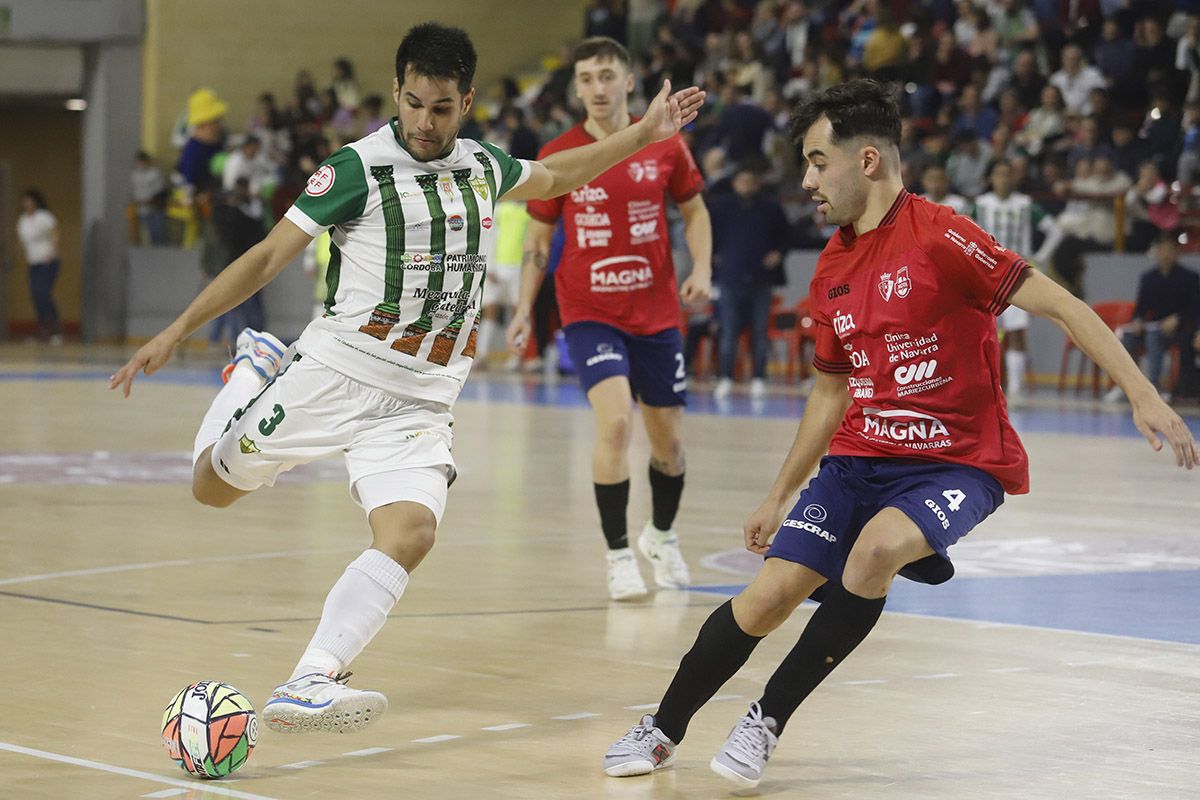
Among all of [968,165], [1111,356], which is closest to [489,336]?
[968,165]

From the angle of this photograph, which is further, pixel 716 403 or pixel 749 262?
pixel 749 262

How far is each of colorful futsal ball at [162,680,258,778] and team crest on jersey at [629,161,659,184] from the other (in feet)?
13.9

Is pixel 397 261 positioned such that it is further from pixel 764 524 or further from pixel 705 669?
pixel 705 669

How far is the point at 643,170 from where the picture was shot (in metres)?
9.02

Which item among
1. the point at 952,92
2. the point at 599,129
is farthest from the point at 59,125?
the point at 599,129

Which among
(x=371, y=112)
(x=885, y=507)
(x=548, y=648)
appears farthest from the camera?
(x=371, y=112)

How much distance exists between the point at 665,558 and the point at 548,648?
1.73 m

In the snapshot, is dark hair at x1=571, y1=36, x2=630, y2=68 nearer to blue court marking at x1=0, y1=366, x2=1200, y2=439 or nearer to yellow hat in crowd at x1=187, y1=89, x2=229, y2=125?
blue court marking at x1=0, y1=366, x2=1200, y2=439

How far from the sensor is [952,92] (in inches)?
952

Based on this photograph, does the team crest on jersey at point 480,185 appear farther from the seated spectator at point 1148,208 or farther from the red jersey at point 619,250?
the seated spectator at point 1148,208

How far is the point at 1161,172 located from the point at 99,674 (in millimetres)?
17299

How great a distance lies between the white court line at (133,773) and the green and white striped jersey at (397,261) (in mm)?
1423

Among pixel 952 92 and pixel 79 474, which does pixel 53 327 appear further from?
pixel 79 474

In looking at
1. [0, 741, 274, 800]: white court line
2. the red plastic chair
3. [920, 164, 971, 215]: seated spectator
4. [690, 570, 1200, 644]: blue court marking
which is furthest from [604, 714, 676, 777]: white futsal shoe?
the red plastic chair
